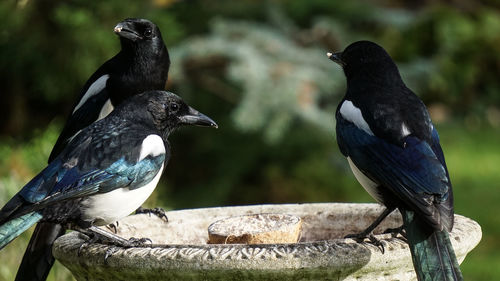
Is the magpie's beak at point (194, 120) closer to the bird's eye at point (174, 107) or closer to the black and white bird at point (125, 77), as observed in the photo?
the bird's eye at point (174, 107)

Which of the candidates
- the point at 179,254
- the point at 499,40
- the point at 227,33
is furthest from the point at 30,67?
the point at 499,40

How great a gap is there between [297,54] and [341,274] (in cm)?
328

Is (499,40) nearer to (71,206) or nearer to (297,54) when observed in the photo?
(297,54)

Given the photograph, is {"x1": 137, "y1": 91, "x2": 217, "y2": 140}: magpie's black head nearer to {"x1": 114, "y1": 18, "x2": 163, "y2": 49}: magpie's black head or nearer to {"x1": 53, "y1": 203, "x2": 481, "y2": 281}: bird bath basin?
{"x1": 53, "y1": 203, "x2": 481, "y2": 281}: bird bath basin

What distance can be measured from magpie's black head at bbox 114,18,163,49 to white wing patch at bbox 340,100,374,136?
1.00m

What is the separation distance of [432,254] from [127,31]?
68.4 inches

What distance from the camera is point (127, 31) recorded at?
11.2 ft

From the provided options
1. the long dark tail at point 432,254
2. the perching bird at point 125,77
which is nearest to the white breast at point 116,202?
the long dark tail at point 432,254

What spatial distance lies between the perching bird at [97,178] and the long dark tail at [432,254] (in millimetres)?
790

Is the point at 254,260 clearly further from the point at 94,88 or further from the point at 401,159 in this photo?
the point at 94,88

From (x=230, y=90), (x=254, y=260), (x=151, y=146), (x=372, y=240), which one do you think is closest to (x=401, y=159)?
(x=372, y=240)

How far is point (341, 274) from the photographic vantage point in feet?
7.09

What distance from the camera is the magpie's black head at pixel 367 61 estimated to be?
2918 mm

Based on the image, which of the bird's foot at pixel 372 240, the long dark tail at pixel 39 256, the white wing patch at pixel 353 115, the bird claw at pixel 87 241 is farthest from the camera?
the long dark tail at pixel 39 256
